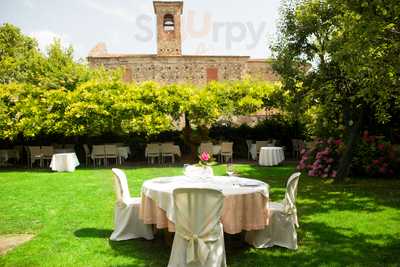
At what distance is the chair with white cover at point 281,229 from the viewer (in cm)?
514

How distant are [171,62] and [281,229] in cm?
2928

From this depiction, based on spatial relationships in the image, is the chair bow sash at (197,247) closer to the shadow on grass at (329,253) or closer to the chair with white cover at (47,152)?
the shadow on grass at (329,253)

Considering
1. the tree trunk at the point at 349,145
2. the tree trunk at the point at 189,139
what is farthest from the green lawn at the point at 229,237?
the tree trunk at the point at 189,139

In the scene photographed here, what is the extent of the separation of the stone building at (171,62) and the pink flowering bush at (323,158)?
18.6 meters

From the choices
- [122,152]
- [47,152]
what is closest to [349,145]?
[122,152]

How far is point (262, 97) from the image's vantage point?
17.9 meters

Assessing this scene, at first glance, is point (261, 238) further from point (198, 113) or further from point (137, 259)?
point (198, 113)

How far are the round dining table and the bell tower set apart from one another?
27.2 metres

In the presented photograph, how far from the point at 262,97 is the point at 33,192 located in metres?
11.3

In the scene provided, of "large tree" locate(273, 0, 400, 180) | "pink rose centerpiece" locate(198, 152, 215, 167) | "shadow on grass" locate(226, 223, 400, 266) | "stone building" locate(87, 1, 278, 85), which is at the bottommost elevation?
"shadow on grass" locate(226, 223, 400, 266)

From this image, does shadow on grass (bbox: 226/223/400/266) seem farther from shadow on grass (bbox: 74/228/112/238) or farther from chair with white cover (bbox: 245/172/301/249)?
shadow on grass (bbox: 74/228/112/238)

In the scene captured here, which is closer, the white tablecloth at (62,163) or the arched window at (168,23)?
the white tablecloth at (62,163)

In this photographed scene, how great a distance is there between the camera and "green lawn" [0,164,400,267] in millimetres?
4738

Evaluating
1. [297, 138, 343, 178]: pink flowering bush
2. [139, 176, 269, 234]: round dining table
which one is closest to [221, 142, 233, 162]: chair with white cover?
[297, 138, 343, 178]: pink flowering bush
